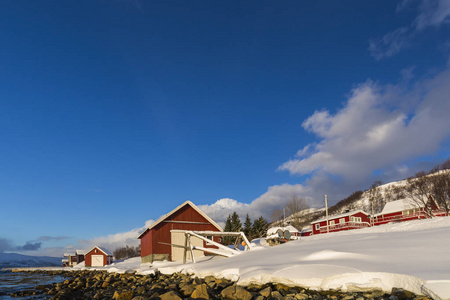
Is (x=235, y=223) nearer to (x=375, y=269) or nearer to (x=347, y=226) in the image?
(x=347, y=226)

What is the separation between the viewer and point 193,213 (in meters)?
29.3

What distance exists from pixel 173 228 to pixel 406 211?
1551 inches

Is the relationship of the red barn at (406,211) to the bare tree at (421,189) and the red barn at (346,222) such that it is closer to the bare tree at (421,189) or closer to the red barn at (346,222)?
the bare tree at (421,189)

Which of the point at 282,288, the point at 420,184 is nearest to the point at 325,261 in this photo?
the point at 282,288

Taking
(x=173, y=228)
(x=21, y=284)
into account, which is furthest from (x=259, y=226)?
(x=21, y=284)

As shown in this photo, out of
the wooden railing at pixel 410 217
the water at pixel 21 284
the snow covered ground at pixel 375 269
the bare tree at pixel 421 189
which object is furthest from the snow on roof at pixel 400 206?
the water at pixel 21 284

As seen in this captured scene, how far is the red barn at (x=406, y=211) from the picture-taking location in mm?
40775

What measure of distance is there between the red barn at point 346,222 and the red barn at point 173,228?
2247cm

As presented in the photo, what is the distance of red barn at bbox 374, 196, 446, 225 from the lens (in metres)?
40.8

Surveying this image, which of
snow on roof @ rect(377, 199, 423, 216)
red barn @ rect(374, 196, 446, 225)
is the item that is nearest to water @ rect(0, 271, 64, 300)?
red barn @ rect(374, 196, 446, 225)

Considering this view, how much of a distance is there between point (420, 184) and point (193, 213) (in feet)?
130

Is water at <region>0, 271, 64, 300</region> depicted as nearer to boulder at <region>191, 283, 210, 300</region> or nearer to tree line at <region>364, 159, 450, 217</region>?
boulder at <region>191, 283, 210, 300</region>

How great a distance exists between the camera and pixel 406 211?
149ft

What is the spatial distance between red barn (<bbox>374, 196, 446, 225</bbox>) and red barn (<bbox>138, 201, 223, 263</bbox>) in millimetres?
31130
